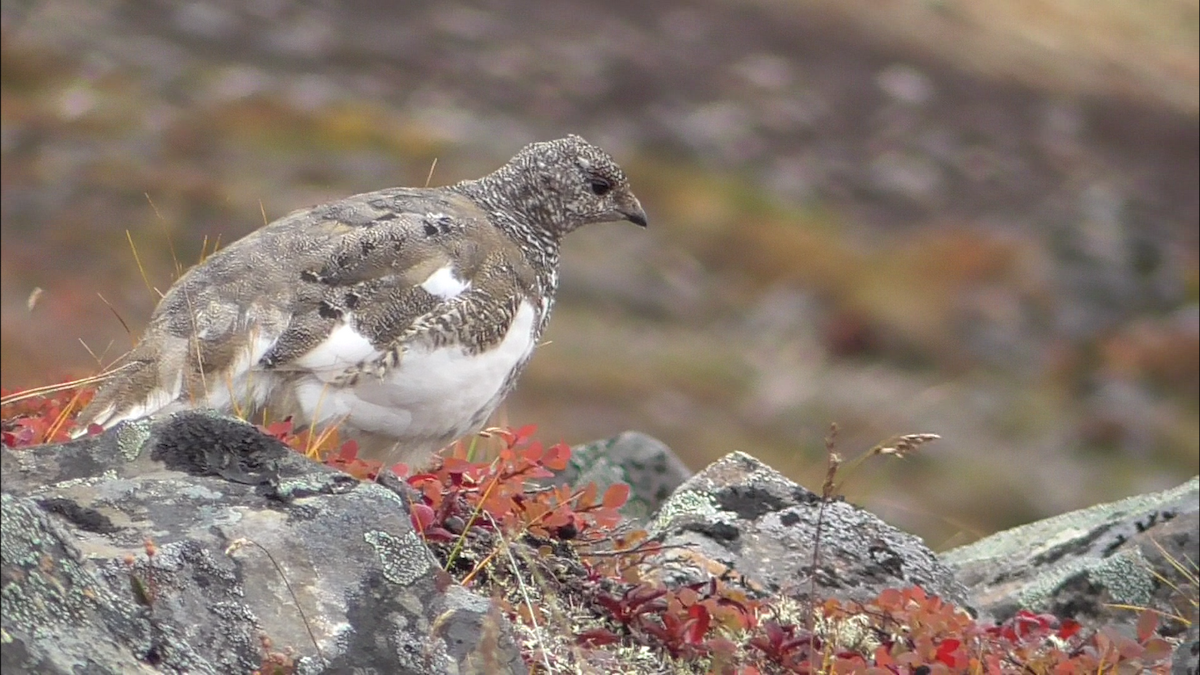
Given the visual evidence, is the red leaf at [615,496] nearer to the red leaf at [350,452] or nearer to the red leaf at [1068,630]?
the red leaf at [350,452]

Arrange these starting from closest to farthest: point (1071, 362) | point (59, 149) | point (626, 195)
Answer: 1. point (626, 195)
2. point (59, 149)
3. point (1071, 362)

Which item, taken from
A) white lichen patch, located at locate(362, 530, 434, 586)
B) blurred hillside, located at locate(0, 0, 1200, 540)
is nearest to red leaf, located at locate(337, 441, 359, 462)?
white lichen patch, located at locate(362, 530, 434, 586)

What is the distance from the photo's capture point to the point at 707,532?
509 centimetres

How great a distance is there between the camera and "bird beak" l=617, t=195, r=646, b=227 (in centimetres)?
675

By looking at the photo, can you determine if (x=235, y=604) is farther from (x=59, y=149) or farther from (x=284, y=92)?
(x=284, y=92)

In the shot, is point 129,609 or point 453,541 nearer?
point 129,609

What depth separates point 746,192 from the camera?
28.0 meters

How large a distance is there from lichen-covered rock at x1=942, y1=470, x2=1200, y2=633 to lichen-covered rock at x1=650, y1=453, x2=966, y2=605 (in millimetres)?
637

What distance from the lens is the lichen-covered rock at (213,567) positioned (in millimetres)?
3027

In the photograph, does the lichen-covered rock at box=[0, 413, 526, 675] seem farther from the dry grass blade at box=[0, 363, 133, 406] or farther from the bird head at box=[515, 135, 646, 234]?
the bird head at box=[515, 135, 646, 234]

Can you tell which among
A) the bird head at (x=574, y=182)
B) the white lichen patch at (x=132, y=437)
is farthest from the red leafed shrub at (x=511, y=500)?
the bird head at (x=574, y=182)

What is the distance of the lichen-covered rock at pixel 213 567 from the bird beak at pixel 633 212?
3.06 m

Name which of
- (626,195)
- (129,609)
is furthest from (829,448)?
(626,195)

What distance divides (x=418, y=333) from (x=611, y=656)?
156 centimetres
